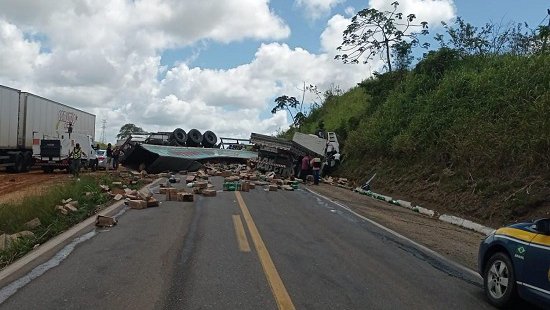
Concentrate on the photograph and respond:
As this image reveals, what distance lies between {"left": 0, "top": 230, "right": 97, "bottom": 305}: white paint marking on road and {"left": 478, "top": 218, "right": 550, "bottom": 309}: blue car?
17.8 ft

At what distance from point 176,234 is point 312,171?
1681 cm

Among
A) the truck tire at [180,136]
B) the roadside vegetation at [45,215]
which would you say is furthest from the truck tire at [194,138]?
the roadside vegetation at [45,215]

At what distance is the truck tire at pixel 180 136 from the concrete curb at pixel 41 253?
81.0 feet

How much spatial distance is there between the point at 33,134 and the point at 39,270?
25.1 metres

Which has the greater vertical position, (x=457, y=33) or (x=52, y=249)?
(x=457, y=33)

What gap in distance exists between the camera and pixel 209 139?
1515 inches

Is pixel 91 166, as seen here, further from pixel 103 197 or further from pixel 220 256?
pixel 220 256

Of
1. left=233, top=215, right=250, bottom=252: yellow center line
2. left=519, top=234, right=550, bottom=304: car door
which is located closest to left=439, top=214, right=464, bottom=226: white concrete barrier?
left=233, top=215, right=250, bottom=252: yellow center line

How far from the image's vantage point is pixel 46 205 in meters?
11.4

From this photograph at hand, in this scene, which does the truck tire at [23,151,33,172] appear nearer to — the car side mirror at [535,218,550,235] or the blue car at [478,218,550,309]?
the blue car at [478,218,550,309]

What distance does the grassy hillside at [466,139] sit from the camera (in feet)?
46.1

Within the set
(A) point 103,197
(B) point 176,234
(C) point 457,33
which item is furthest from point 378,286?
(C) point 457,33

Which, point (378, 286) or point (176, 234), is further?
point (176, 234)

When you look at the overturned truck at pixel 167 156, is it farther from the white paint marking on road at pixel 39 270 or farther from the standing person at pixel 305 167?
the white paint marking on road at pixel 39 270
